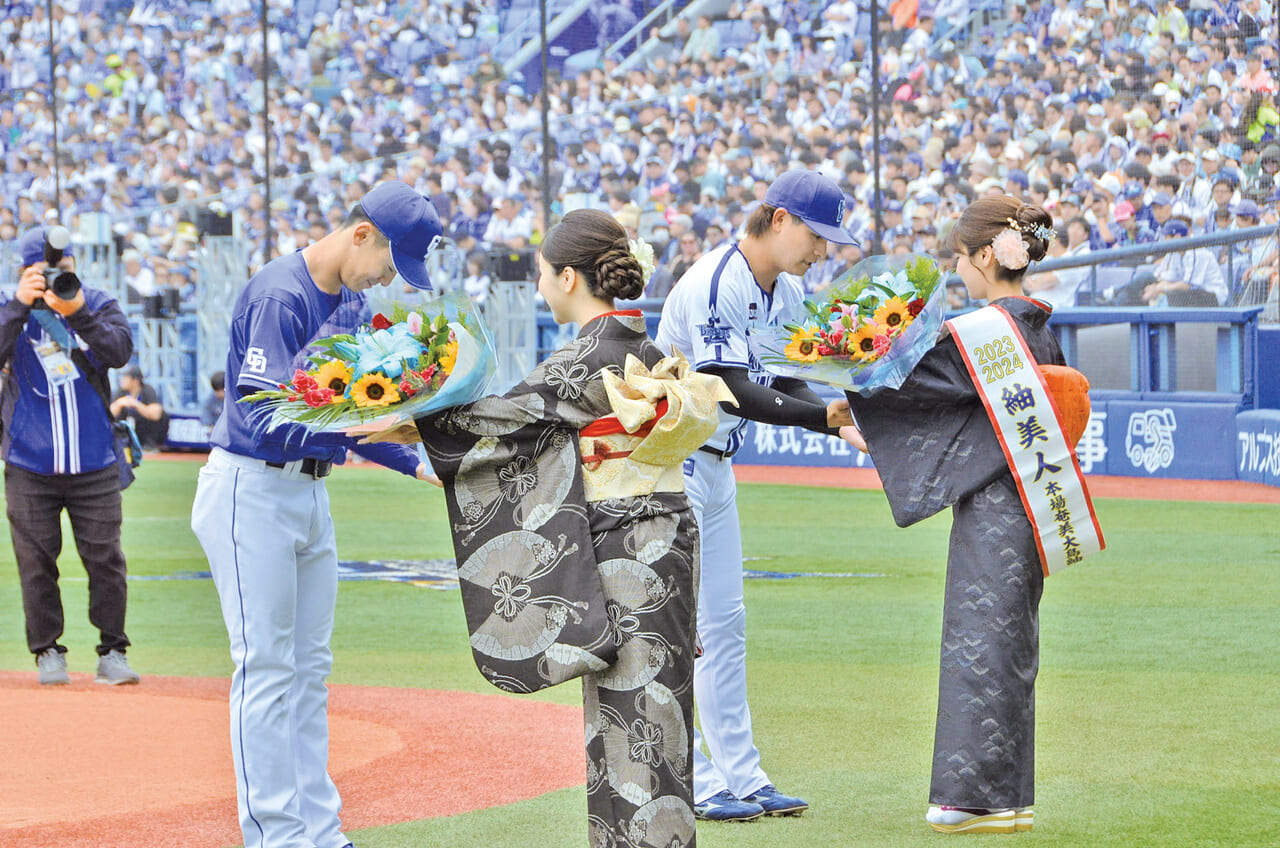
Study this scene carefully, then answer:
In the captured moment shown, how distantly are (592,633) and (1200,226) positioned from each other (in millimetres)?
15596

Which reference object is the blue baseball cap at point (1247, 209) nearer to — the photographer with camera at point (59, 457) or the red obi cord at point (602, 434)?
the photographer with camera at point (59, 457)

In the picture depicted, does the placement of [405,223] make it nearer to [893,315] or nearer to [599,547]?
[599,547]

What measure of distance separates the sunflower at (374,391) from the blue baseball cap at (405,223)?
1.84ft

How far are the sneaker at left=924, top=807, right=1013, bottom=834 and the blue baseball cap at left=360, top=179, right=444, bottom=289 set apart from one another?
2287 mm

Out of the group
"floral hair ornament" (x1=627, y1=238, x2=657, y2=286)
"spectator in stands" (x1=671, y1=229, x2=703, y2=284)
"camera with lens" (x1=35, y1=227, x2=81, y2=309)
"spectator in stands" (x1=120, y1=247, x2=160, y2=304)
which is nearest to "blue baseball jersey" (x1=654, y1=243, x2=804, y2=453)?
"floral hair ornament" (x1=627, y1=238, x2=657, y2=286)

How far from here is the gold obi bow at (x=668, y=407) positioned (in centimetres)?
387

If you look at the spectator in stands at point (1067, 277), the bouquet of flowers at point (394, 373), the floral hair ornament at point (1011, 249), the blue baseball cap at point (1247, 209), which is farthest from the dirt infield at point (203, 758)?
the blue baseball cap at point (1247, 209)

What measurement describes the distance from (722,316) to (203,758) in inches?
108

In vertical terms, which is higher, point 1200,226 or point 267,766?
point 1200,226

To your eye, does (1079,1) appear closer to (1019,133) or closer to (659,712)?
(1019,133)

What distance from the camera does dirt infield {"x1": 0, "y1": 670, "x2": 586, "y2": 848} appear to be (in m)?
5.33

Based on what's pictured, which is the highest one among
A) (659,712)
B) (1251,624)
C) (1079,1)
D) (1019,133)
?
(1079,1)

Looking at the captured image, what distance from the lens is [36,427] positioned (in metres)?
7.77

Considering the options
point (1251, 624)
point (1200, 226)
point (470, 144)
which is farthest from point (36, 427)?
point (470, 144)
